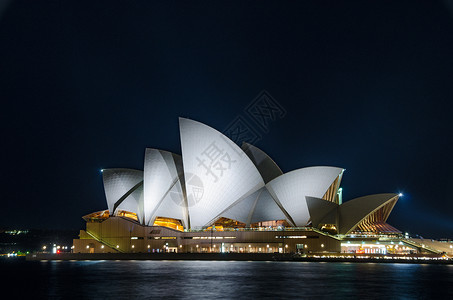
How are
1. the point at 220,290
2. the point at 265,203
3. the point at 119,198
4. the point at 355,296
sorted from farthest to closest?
1. the point at 119,198
2. the point at 265,203
3. the point at 220,290
4. the point at 355,296

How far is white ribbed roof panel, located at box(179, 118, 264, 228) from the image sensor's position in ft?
189

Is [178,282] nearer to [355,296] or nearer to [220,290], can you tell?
[220,290]

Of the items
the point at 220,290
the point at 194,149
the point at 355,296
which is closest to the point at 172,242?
the point at 194,149

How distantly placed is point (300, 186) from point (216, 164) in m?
10.9

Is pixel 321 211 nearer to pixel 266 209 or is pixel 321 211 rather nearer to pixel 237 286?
pixel 266 209

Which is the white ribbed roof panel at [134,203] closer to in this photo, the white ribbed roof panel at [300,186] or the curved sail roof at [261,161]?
the curved sail roof at [261,161]

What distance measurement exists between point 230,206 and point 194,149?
29.6ft

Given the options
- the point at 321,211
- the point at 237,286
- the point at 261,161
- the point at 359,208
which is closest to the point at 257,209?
the point at 261,161

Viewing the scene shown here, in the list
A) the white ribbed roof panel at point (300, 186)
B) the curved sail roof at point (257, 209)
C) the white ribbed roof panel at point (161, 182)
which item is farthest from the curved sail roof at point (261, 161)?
the white ribbed roof panel at point (161, 182)

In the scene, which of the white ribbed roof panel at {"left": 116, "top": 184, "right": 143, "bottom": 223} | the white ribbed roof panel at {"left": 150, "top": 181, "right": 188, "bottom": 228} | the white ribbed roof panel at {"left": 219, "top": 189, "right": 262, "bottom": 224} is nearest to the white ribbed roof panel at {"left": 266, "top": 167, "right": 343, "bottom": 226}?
the white ribbed roof panel at {"left": 219, "top": 189, "right": 262, "bottom": 224}

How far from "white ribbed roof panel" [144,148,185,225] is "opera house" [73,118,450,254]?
13 centimetres

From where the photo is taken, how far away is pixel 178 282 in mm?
32594

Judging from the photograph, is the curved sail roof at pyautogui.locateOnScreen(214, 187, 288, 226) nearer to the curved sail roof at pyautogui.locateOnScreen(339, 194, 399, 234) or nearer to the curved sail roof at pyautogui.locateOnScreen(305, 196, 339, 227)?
the curved sail roof at pyautogui.locateOnScreen(305, 196, 339, 227)

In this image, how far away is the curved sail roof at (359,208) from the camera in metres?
59.5
